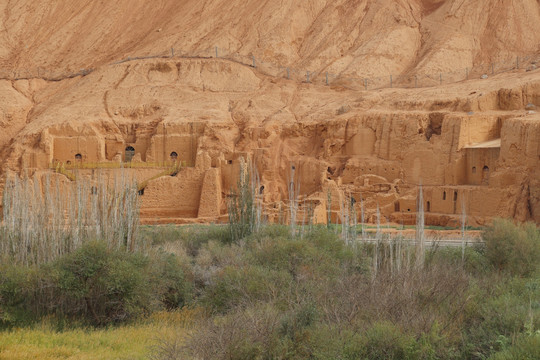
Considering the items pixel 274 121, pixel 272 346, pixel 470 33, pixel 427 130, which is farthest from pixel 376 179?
pixel 272 346

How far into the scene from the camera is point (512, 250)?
2112 centimetres

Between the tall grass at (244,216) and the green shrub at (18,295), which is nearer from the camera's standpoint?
the green shrub at (18,295)

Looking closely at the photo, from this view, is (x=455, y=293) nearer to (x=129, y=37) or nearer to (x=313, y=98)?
(x=313, y=98)

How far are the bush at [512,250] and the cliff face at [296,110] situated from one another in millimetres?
9046

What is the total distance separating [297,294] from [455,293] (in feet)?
10.2

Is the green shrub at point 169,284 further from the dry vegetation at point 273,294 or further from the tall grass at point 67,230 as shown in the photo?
the tall grass at point 67,230

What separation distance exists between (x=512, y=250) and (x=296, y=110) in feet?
69.2

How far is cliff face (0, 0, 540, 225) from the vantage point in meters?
33.8

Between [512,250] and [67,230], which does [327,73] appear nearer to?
[512,250]

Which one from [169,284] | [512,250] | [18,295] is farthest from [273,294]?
[512,250]

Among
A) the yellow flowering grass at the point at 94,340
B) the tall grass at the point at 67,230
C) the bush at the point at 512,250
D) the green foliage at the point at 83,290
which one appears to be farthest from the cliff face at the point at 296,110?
the yellow flowering grass at the point at 94,340

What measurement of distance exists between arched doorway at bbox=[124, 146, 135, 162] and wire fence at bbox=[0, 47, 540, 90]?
30.6 ft

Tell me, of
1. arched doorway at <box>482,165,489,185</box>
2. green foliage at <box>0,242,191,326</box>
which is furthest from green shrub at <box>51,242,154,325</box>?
arched doorway at <box>482,165,489,185</box>

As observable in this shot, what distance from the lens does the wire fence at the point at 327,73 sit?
42406 millimetres
